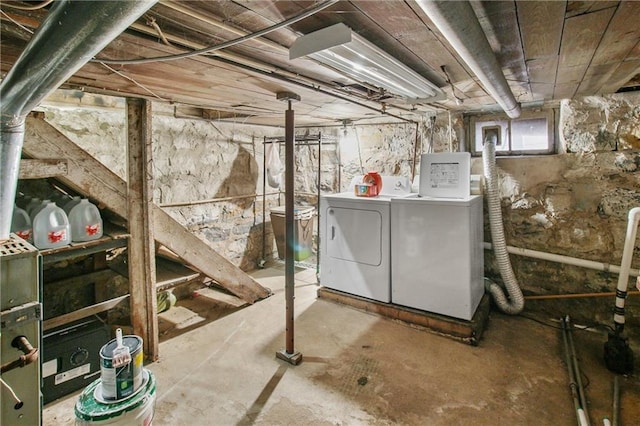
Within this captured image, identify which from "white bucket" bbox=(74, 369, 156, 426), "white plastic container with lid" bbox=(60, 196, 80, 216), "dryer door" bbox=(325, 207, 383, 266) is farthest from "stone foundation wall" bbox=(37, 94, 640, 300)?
"white bucket" bbox=(74, 369, 156, 426)

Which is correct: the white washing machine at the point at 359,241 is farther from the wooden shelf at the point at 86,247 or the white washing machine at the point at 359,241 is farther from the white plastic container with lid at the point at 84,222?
the white plastic container with lid at the point at 84,222

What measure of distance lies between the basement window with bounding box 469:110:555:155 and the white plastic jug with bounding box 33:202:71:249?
128 inches

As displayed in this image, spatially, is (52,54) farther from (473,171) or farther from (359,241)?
(473,171)

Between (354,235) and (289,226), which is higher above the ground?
(289,226)

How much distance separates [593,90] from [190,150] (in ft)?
11.5

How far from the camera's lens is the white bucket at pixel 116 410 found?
119 centimetres

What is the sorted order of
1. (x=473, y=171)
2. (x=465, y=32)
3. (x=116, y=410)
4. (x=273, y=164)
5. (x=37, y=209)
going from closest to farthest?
1. (x=465, y=32)
2. (x=116, y=410)
3. (x=37, y=209)
4. (x=473, y=171)
5. (x=273, y=164)

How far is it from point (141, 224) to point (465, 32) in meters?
2.11

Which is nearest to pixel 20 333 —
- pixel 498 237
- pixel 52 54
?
pixel 52 54

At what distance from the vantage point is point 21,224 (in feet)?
5.67

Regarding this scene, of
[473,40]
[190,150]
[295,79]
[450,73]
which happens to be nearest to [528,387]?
[450,73]

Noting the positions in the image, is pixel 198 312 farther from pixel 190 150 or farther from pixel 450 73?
pixel 450 73

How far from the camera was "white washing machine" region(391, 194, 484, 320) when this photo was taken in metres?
2.47

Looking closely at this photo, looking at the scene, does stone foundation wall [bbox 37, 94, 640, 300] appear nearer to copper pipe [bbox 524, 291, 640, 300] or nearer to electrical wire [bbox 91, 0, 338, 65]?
copper pipe [bbox 524, 291, 640, 300]
